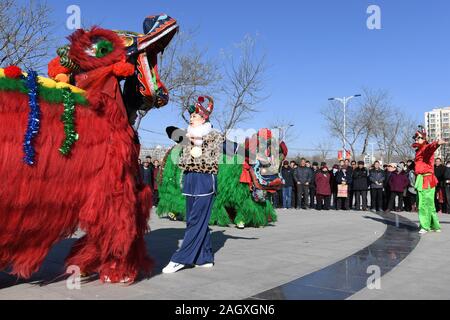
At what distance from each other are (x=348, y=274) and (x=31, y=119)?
3409 mm

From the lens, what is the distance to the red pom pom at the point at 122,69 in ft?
13.1

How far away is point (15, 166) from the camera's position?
330 cm

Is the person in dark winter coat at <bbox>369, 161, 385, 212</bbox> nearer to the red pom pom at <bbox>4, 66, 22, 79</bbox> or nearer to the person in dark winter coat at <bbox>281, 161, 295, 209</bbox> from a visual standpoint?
the person in dark winter coat at <bbox>281, 161, 295, 209</bbox>

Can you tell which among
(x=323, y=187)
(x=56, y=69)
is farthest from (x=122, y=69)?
(x=323, y=187)

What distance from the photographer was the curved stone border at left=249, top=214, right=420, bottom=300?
12.8 feet

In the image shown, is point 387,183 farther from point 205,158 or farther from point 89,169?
point 89,169

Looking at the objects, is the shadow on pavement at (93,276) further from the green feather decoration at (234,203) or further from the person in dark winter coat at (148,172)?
the person in dark winter coat at (148,172)

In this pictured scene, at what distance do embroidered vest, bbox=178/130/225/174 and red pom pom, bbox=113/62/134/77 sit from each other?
1.21m

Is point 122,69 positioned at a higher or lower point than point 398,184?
higher

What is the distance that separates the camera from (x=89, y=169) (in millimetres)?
3736

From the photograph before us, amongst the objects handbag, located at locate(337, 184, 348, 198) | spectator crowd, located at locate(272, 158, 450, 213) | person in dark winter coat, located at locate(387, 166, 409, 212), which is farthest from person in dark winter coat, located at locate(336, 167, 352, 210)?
person in dark winter coat, located at locate(387, 166, 409, 212)

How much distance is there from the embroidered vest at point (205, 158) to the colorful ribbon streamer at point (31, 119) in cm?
183

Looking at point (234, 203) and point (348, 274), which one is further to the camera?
point (234, 203)
